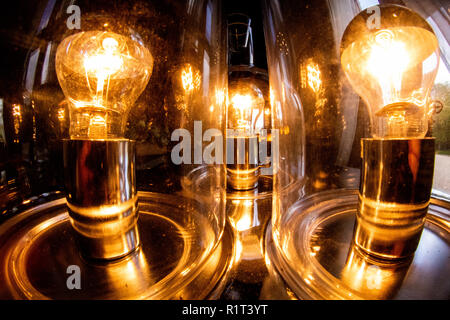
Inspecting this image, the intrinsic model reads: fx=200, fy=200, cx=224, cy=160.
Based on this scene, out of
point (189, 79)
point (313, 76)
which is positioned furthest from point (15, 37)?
point (313, 76)

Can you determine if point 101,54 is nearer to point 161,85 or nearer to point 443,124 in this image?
point 161,85

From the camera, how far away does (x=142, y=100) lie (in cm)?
33

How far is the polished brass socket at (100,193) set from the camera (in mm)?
192

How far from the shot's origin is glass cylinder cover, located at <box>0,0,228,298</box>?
0.25 metres

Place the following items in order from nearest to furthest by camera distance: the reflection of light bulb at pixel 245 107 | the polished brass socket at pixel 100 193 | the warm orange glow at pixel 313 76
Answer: the polished brass socket at pixel 100 193, the warm orange glow at pixel 313 76, the reflection of light bulb at pixel 245 107

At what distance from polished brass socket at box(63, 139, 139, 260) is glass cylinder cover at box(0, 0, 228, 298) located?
4 centimetres

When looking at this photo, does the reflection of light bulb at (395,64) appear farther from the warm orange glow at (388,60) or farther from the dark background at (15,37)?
the dark background at (15,37)

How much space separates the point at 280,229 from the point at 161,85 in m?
0.27

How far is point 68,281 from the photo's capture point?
178 millimetres

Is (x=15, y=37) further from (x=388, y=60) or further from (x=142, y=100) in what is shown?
(x=388, y=60)

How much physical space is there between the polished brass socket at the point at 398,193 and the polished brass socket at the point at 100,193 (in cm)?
26

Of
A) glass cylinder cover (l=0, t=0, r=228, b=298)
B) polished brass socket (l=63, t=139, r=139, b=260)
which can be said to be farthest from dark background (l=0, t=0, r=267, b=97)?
polished brass socket (l=63, t=139, r=139, b=260)

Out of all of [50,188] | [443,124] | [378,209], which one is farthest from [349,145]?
[50,188]

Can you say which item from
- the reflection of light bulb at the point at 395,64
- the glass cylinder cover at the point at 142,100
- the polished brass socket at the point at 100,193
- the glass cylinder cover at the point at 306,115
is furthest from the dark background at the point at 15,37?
the reflection of light bulb at the point at 395,64
